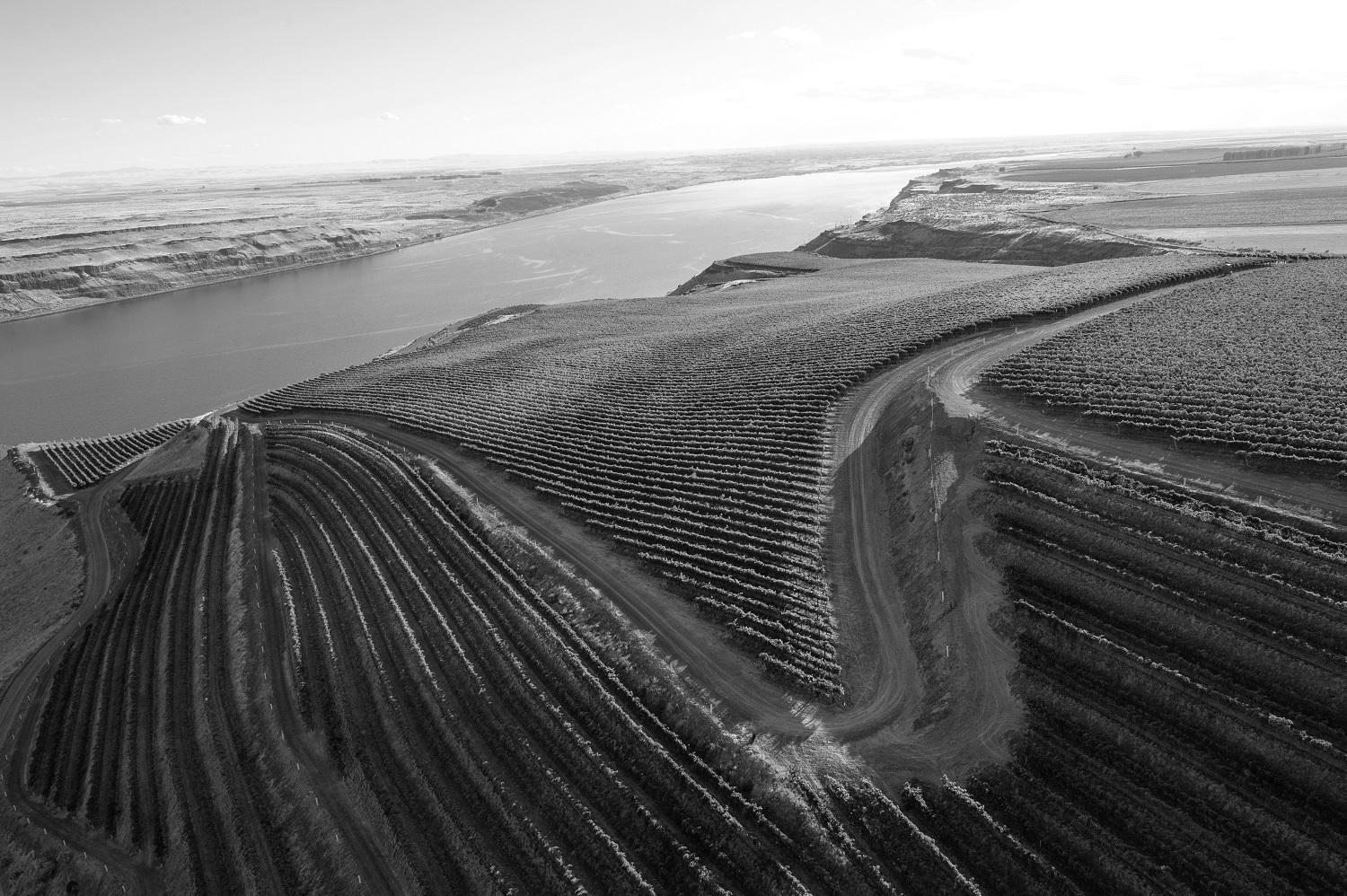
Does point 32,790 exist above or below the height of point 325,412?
below

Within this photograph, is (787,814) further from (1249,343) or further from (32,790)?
(1249,343)

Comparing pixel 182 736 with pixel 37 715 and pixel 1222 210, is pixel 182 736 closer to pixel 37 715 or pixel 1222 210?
pixel 37 715

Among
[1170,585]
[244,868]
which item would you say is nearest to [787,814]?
[1170,585]

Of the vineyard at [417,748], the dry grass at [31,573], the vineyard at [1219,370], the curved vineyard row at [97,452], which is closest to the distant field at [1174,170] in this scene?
the vineyard at [1219,370]

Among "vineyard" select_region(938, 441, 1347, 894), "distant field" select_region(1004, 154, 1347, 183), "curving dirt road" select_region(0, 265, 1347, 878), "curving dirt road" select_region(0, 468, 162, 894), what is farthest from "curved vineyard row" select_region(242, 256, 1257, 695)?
"distant field" select_region(1004, 154, 1347, 183)

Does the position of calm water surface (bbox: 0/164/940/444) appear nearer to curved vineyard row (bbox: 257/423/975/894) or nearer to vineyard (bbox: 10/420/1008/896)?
vineyard (bbox: 10/420/1008/896)

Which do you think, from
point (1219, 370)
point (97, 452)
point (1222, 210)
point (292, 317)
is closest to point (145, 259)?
point (292, 317)
